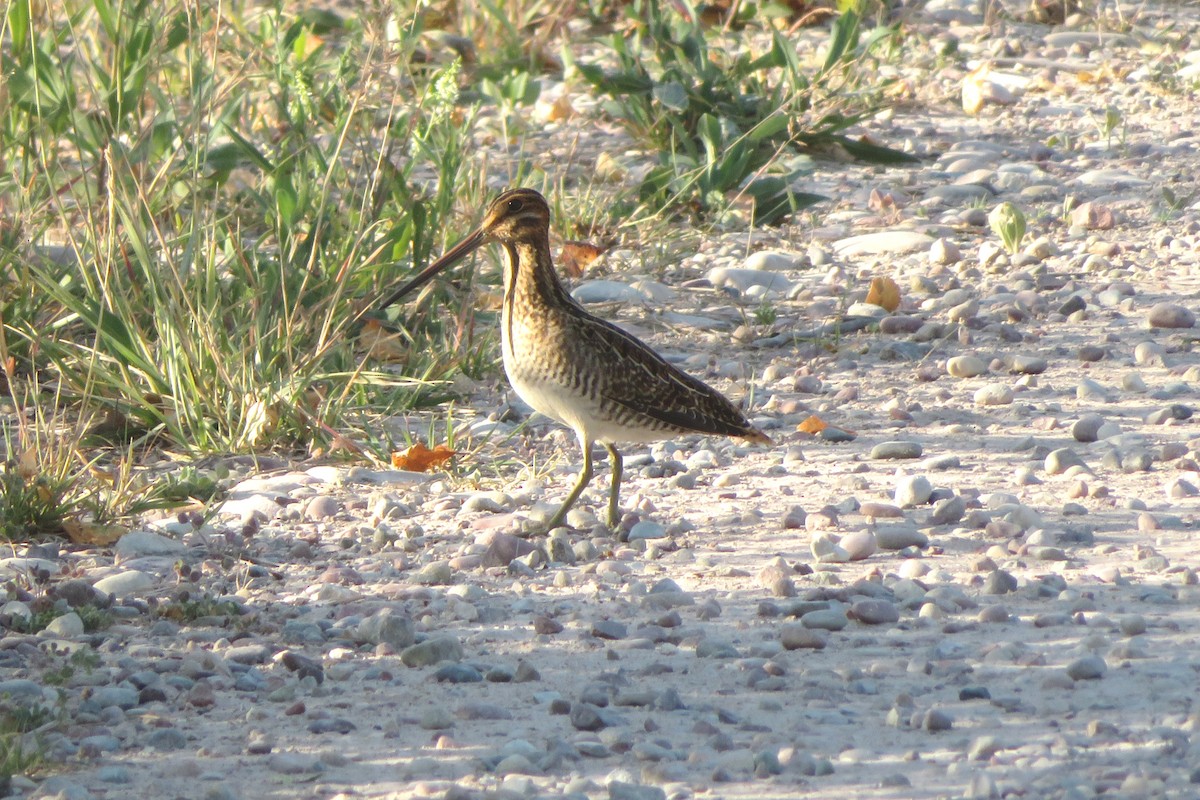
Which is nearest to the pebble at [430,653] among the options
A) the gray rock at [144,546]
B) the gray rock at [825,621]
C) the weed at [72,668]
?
the weed at [72,668]

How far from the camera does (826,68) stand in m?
8.49

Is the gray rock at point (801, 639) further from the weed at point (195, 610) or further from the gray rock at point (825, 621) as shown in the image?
the weed at point (195, 610)

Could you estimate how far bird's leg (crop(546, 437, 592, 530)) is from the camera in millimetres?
5133

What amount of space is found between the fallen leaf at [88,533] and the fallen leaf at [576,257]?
3.15 m

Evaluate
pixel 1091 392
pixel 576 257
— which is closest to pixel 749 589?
pixel 1091 392

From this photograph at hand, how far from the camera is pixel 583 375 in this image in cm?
512

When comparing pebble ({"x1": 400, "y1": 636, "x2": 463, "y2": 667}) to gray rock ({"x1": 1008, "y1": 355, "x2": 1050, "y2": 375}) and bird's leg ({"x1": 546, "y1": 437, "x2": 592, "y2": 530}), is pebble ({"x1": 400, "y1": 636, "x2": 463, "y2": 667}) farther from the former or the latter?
gray rock ({"x1": 1008, "y1": 355, "x2": 1050, "y2": 375})

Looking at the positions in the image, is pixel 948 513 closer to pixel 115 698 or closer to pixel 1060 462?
pixel 1060 462

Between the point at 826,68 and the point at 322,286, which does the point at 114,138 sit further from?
the point at 826,68

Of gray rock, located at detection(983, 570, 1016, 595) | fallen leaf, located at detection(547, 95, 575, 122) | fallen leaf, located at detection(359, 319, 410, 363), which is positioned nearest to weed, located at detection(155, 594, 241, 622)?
gray rock, located at detection(983, 570, 1016, 595)

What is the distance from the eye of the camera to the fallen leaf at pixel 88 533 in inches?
198

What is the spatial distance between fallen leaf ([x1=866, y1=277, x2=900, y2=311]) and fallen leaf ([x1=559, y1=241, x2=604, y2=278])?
4.35 ft

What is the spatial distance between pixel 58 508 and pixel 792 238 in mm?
4235

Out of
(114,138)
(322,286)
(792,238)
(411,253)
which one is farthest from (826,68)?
(114,138)
